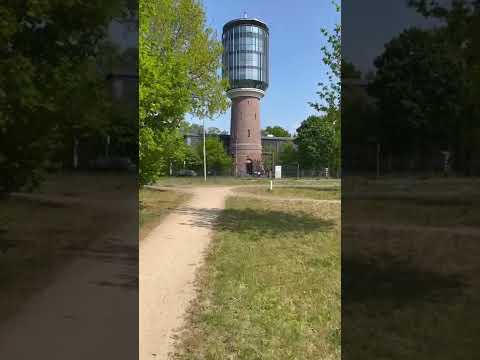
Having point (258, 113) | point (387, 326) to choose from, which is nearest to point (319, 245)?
point (387, 326)

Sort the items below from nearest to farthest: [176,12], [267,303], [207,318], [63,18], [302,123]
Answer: [63,18], [207,318], [267,303], [176,12], [302,123]

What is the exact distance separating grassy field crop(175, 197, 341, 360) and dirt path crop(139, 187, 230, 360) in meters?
0.20

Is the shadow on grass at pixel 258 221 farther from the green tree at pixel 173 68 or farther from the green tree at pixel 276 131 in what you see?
the green tree at pixel 276 131

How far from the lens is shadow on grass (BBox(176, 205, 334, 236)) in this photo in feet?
31.2

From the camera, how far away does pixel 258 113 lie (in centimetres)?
5503

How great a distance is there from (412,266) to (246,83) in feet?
180

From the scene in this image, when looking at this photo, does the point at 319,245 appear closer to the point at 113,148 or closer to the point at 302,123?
the point at 113,148

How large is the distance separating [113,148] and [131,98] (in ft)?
1.36

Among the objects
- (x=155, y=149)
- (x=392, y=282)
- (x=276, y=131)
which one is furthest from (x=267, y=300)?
(x=276, y=131)

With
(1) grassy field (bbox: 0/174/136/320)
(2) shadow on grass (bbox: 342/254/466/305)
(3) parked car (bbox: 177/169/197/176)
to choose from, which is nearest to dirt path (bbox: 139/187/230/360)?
(1) grassy field (bbox: 0/174/136/320)

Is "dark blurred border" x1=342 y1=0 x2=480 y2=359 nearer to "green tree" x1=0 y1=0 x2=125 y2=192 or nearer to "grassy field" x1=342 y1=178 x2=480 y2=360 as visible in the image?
"grassy field" x1=342 y1=178 x2=480 y2=360

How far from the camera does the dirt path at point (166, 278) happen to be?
352 cm

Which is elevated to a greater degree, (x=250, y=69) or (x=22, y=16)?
(x=250, y=69)

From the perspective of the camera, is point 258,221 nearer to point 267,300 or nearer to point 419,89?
point 267,300
